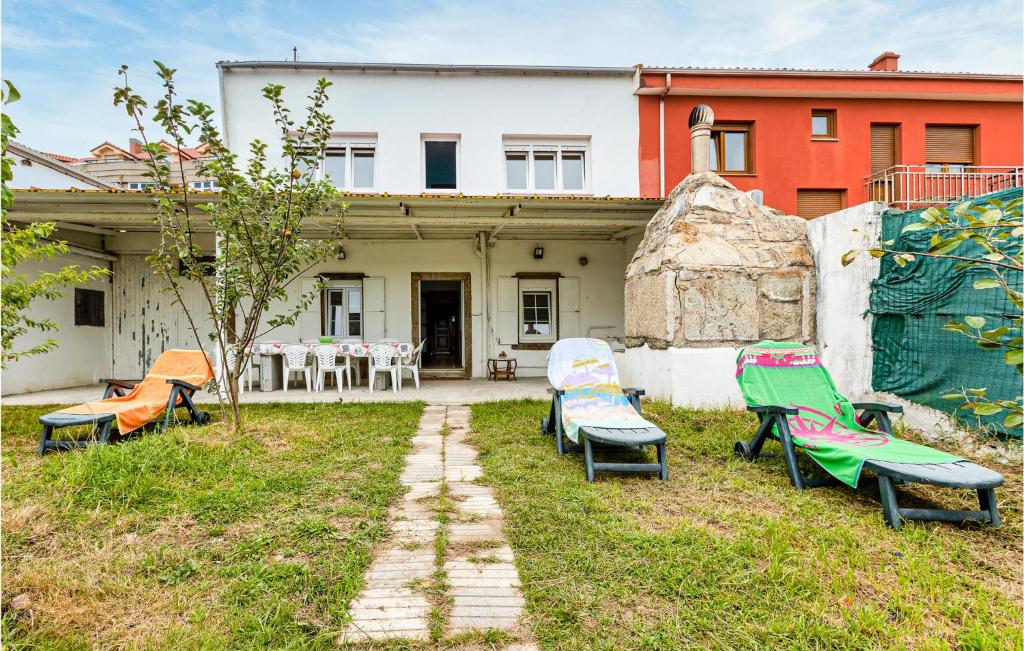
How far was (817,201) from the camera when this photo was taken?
11.6 metres

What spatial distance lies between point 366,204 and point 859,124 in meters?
11.6

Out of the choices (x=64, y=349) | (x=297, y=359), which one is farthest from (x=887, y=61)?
(x=64, y=349)

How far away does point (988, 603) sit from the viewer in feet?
6.95

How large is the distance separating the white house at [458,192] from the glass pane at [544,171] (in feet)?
0.07

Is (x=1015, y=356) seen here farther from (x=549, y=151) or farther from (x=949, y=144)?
(x=949, y=144)

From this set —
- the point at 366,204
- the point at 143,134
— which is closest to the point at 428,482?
the point at 143,134

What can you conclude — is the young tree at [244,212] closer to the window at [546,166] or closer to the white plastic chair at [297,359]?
the white plastic chair at [297,359]

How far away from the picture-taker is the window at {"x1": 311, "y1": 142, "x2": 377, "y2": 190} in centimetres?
1025

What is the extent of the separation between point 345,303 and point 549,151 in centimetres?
542

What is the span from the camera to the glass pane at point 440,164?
10.6 m

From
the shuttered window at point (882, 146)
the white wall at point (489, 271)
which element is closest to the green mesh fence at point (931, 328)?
Result: the white wall at point (489, 271)

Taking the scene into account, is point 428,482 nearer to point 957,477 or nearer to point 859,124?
point 957,477

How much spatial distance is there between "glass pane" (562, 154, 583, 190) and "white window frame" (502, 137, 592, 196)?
0.07 metres

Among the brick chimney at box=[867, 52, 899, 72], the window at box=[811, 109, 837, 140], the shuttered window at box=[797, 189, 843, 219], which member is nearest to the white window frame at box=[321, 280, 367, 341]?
the shuttered window at box=[797, 189, 843, 219]
